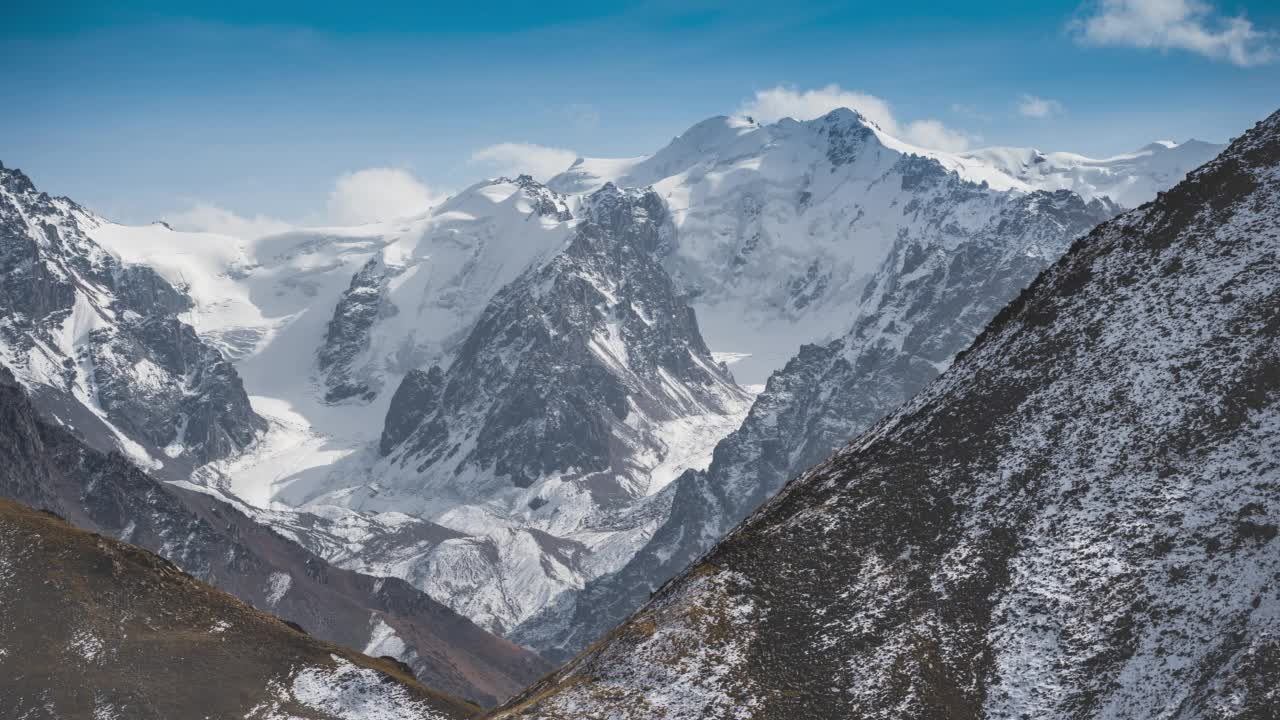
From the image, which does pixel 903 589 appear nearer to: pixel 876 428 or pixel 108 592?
pixel 876 428

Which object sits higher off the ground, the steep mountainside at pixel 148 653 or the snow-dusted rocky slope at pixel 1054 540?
the snow-dusted rocky slope at pixel 1054 540

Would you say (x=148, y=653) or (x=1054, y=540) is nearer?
(x=1054, y=540)

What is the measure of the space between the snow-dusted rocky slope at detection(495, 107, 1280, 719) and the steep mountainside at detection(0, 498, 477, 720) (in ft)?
85.8

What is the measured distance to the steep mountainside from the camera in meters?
135

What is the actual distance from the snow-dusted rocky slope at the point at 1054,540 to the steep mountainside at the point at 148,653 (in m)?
26.1

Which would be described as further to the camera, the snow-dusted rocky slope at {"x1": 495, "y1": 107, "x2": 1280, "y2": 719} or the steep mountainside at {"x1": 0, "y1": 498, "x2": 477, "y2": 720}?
the steep mountainside at {"x1": 0, "y1": 498, "x2": 477, "y2": 720}

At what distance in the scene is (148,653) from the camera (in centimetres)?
14188

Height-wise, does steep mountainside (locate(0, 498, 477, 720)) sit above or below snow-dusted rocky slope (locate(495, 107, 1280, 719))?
below

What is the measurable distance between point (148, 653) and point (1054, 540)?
92577 mm

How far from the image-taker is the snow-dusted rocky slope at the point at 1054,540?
97.8 metres

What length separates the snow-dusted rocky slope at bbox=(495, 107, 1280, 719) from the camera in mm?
97750

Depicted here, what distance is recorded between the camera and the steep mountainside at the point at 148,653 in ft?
444

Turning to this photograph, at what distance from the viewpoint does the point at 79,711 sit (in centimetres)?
13262

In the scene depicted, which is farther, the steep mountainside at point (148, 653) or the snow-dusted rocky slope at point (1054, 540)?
the steep mountainside at point (148, 653)
